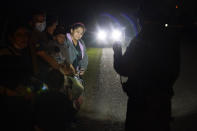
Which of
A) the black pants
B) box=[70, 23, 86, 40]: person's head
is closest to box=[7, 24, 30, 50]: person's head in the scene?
box=[70, 23, 86, 40]: person's head

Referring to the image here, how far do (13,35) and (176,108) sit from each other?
484 cm

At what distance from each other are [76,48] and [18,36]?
1.82m

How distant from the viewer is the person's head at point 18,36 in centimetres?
322

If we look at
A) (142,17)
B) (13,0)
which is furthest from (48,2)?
(142,17)

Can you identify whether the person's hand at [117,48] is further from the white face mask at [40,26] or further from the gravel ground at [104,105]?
the gravel ground at [104,105]

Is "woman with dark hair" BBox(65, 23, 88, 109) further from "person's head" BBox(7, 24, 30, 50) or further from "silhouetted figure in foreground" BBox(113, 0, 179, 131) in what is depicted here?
"silhouetted figure in foreground" BBox(113, 0, 179, 131)

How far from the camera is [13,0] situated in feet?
20.0

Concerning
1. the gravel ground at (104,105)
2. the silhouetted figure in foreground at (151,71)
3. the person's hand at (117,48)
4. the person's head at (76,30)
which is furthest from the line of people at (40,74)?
the silhouetted figure in foreground at (151,71)

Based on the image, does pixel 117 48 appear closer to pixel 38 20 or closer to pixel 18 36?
pixel 18 36

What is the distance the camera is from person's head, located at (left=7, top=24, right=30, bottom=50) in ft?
10.6

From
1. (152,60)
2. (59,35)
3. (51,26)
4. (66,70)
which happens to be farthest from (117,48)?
(51,26)

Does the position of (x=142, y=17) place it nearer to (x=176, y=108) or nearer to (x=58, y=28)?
(x=58, y=28)

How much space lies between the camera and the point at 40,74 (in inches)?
144

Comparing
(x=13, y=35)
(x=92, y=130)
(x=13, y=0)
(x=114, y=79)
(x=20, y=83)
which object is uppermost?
(x=13, y=0)
